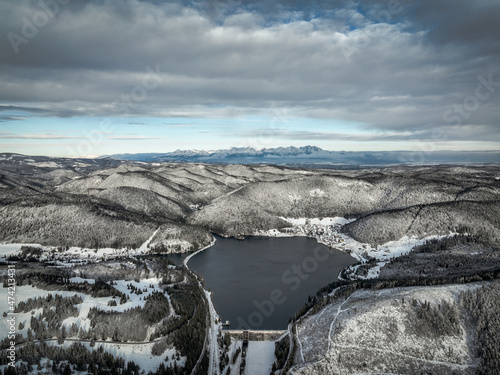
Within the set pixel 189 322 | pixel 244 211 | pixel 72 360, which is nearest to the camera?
pixel 72 360

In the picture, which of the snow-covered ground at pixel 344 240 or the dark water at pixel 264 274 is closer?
the dark water at pixel 264 274

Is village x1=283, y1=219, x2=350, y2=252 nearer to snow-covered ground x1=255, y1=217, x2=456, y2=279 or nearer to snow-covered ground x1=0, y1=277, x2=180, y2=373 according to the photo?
snow-covered ground x1=255, y1=217, x2=456, y2=279

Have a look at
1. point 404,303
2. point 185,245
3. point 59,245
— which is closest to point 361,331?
point 404,303

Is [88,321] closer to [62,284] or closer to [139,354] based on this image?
[139,354]

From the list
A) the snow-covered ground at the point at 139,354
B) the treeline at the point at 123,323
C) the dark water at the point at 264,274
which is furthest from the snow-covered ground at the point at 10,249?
the snow-covered ground at the point at 139,354

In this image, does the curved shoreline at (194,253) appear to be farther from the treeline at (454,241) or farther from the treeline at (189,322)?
the treeline at (454,241)

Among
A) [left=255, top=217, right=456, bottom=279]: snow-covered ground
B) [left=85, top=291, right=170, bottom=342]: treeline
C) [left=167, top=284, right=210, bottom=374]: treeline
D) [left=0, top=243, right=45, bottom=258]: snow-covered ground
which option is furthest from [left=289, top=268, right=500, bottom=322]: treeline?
[left=0, top=243, right=45, bottom=258]: snow-covered ground

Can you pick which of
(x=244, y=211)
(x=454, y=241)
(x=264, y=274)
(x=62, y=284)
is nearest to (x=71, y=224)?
(x=62, y=284)
